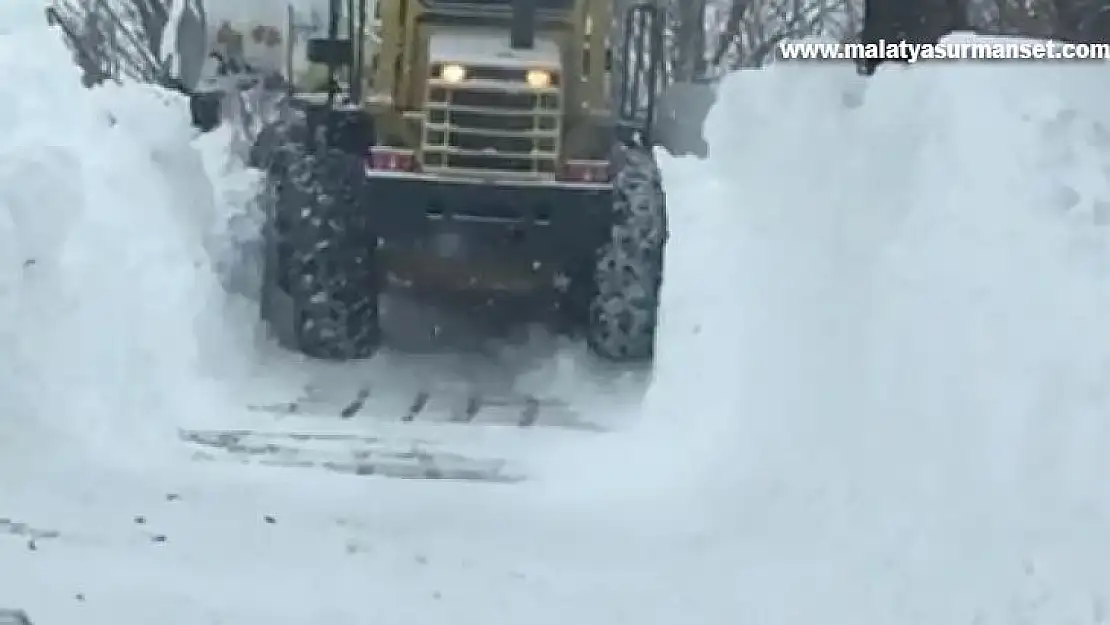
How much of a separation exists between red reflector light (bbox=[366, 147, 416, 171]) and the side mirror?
2.52 feet

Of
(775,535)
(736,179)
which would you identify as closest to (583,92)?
(736,179)

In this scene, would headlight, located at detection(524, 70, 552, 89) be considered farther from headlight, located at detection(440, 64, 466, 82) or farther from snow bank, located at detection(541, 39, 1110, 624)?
snow bank, located at detection(541, 39, 1110, 624)

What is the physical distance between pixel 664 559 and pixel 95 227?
177 inches

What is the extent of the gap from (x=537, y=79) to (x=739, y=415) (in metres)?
3.82

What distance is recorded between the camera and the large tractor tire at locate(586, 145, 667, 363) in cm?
1269

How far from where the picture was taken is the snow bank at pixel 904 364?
621cm

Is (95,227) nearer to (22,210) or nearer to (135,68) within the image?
(22,210)

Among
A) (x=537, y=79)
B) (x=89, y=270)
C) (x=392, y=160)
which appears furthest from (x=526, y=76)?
(x=89, y=270)

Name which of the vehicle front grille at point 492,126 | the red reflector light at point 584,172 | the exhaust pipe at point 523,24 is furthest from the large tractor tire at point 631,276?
the exhaust pipe at point 523,24

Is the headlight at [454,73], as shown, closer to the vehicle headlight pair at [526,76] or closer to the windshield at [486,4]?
the vehicle headlight pair at [526,76]

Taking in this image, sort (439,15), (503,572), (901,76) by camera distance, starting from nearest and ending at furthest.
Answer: (503,572) < (901,76) < (439,15)

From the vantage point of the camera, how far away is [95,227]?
1104 centimetres

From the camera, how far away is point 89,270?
10.7 metres

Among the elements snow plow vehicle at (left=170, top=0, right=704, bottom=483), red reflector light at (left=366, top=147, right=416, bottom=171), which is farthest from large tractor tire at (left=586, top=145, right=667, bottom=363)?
red reflector light at (left=366, top=147, right=416, bottom=171)
